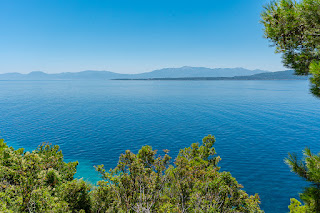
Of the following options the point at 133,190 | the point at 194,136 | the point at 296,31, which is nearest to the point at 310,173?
the point at 296,31

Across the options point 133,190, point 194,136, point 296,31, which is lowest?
point 194,136

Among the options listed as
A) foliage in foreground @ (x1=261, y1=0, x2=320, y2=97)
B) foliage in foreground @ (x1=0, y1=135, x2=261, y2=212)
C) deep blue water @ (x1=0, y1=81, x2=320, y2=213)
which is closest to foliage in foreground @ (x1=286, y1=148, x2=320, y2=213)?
foliage in foreground @ (x1=261, y1=0, x2=320, y2=97)

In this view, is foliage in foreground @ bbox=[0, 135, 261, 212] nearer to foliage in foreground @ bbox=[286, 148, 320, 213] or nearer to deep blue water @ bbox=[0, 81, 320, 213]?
foliage in foreground @ bbox=[286, 148, 320, 213]

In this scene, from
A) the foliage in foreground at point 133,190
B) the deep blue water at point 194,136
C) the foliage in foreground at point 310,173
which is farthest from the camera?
the deep blue water at point 194,136

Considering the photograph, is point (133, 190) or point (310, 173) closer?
point (310, 173)

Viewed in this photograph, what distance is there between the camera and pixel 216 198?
14.0 m

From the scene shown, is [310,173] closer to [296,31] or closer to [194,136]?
[296,31]

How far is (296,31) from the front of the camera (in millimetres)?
9508

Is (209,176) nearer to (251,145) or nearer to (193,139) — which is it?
(193,139)

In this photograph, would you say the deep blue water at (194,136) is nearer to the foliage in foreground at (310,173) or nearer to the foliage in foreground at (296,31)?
the foliage in foreground at (310,173)

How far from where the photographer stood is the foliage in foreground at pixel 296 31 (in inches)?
322

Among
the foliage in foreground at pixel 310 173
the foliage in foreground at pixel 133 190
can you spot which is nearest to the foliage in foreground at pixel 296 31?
the foliage in foreground at pixel 310 173

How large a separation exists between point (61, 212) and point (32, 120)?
68.9m

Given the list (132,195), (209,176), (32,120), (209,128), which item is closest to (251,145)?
(209,128)
